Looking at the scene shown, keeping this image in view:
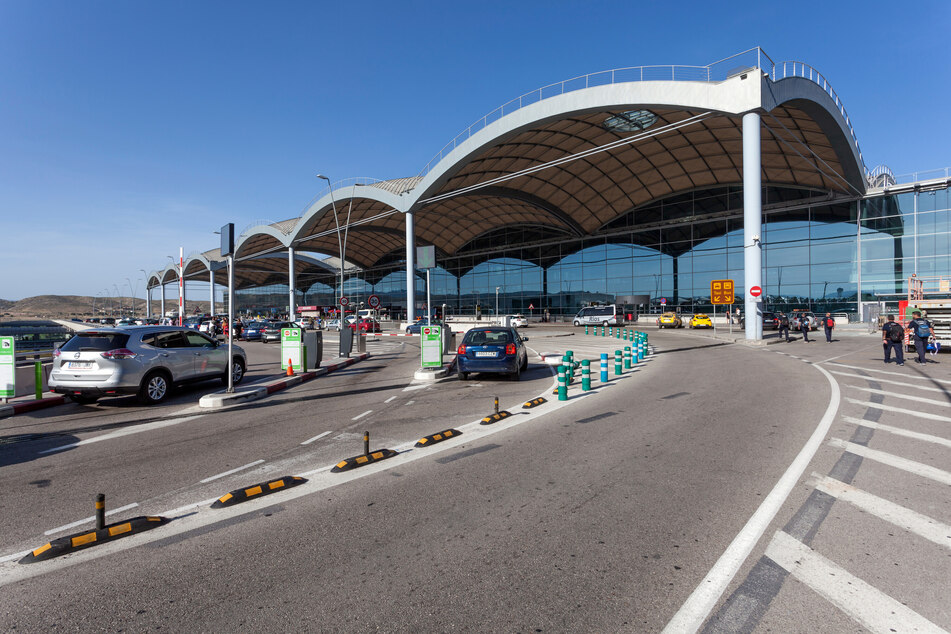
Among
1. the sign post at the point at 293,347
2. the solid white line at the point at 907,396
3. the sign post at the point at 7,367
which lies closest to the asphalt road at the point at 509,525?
the solid white line at the point at 907,396

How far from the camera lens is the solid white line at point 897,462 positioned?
5203 mm

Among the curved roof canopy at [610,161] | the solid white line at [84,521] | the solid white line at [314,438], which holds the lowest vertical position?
the solid white line at [84,521]

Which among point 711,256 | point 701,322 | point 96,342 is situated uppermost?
point 711,256

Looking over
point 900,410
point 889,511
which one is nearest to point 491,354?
point 900,410

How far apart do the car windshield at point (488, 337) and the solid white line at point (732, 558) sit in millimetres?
7551

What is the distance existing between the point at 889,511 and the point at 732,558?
2.00 metres

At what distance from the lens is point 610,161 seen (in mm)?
40188

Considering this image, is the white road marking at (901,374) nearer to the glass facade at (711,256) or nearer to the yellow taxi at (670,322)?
the yellow taxi at (670,322)

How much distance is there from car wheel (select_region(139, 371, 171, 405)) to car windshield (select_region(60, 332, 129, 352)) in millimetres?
876

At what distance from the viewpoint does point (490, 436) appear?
23.0 feet

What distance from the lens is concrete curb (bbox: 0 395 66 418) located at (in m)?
9.64

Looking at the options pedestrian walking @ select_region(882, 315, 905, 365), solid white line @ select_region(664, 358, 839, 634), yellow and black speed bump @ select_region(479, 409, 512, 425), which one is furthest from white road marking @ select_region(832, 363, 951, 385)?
yellow and black speed bump @ select_region(479, 409, 512, 425)

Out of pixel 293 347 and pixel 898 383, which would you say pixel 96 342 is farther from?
pixel 898 383

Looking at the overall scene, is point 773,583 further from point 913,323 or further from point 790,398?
point 913,323
